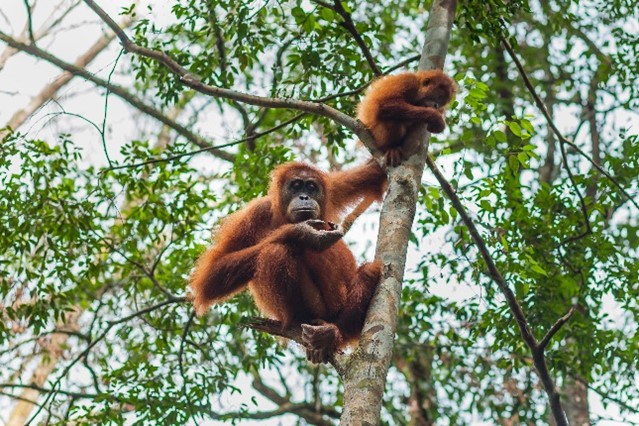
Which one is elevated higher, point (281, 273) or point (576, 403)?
point (576, 403)

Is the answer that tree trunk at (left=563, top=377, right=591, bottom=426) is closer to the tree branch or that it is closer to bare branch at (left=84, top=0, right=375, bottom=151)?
the tree branch

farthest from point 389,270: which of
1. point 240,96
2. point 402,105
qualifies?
point 402,105

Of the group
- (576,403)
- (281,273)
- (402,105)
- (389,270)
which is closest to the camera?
(389,270)

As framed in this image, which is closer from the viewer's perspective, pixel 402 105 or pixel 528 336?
pixel 528 336

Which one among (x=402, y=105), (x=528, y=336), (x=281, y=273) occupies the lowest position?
(x=528, y=336)

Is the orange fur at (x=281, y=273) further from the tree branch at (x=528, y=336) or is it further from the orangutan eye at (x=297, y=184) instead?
the tree branch at (x=528, y=336)

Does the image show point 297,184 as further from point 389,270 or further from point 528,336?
point 528,336

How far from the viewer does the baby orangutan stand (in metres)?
5.20

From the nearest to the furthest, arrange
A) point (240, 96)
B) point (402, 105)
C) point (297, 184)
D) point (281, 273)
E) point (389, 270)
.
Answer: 1. point (389, 270)
2. point (240, 96)
3. point (281, 273)
4. point (402, 105)
5. point (297, 184)

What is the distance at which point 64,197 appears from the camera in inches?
286

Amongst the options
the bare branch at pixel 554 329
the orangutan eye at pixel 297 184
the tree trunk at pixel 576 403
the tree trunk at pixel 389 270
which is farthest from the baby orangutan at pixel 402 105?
the tree trunk at pixel 576 403

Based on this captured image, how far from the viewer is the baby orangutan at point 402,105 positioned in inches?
205

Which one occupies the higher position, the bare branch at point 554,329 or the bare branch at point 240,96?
the bare branch at point 240,96

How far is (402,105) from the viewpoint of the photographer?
5355 millimetres
